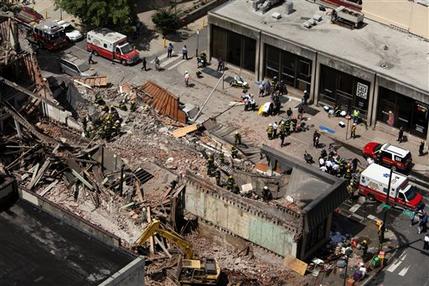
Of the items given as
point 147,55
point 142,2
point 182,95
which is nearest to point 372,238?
point 182,95

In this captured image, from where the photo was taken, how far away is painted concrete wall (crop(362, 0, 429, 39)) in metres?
78.9

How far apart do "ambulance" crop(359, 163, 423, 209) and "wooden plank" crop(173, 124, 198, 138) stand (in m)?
14.2

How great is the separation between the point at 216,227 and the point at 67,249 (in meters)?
17.2

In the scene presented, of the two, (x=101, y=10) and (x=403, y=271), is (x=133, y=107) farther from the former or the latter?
(x=403, y=271)

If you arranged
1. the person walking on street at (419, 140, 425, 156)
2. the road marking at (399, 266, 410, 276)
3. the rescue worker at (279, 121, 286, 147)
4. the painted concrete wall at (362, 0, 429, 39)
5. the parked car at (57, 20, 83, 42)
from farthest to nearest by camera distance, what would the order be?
1. the parked car at (57, 20, 83, 42)
2. the painted concrete wall at (362, 0, 429, 39)
3. the rescue worker at (279, 121, 286, 147)
4. the person walking on street at (419, 140, 425, 156)
5. the road marking at (399, 266, 410, 276)

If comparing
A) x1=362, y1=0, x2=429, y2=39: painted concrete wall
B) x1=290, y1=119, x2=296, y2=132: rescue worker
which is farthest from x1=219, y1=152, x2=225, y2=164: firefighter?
x1=362, y1=0, x2=429, y2=39: painted concrete wall

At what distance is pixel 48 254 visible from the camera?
4625cm

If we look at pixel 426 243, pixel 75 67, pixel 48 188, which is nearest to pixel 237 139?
pixel 48 188

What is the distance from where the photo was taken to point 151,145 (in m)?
70.0

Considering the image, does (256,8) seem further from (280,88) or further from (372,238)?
(372,238)

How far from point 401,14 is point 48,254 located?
45645mm

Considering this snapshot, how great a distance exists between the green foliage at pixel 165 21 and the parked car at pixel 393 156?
1073 inches

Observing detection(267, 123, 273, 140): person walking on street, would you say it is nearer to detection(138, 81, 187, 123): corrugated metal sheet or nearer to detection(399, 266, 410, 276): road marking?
detection(138, 81, 187, 123): corrugated metal sheet

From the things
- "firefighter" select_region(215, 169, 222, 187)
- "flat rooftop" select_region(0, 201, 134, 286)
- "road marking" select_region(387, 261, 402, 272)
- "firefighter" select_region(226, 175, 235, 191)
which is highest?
"flat rooftop" select_region(0, 201, 134, 286)
